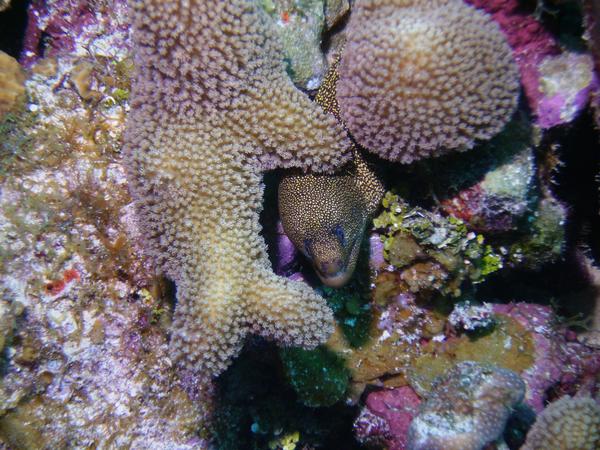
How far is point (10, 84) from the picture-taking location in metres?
3.10

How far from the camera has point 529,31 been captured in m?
3.17

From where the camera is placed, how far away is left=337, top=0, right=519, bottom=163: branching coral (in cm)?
269

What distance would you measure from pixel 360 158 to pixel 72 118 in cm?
258

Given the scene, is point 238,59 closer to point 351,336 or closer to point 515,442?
point 351,336

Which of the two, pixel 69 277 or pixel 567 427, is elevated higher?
pixel 69 277

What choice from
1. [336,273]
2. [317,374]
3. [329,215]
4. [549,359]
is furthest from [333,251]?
[549,359]

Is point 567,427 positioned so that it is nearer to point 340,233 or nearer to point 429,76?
point 340,233

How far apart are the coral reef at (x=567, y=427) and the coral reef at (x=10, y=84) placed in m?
5.58

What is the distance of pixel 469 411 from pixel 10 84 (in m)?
4.82

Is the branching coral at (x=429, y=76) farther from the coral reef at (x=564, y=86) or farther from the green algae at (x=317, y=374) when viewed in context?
the green algae at (x=317, y=374)

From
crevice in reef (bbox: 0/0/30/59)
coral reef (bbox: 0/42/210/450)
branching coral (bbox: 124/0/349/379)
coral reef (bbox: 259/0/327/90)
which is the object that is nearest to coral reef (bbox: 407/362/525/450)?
branching coral (bbox: 124/0/349/379)

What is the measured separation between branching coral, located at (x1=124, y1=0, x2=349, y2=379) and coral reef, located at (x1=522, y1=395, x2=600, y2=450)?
251cm

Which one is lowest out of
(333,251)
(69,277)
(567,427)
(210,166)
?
(567,427)

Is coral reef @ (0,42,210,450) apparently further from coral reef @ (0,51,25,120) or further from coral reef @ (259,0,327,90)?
coral reef @ (259,0,327,90)
